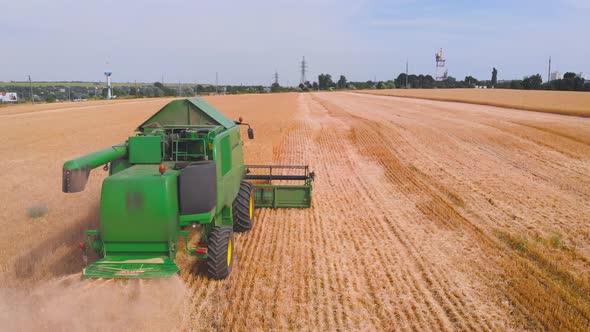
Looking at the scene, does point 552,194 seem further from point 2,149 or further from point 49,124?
point 49,124

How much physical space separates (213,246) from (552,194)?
10.5 meters

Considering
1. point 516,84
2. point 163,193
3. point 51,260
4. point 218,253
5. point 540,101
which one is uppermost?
point 516,84

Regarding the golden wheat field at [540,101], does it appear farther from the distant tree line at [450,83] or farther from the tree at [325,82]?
the tree at [325,82]

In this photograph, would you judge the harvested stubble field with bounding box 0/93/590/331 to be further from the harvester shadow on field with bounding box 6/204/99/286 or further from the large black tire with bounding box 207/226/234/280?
the large black tire with bounding box 207/226/234/280

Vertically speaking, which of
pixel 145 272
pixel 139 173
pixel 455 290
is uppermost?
pixel 139 173

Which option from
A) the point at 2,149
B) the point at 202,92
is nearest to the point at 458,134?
the point at 2,149

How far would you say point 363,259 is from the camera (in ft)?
25.6

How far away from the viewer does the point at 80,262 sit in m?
6.98

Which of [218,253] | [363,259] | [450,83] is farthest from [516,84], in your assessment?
[218,253]

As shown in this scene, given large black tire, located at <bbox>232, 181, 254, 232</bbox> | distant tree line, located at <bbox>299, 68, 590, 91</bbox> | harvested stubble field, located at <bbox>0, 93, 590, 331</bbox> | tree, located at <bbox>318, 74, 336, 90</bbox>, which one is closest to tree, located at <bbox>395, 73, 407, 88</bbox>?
distant tree line, located at <bbox>299, 68, 590, 91</bbox>

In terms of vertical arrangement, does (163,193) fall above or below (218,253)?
above

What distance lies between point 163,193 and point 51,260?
3.00m

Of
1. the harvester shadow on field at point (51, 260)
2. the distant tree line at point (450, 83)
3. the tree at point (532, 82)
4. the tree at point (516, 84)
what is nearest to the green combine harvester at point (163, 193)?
the harvester shadow on field at point (51, 260)

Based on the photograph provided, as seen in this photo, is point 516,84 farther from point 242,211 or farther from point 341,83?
point 242,211
